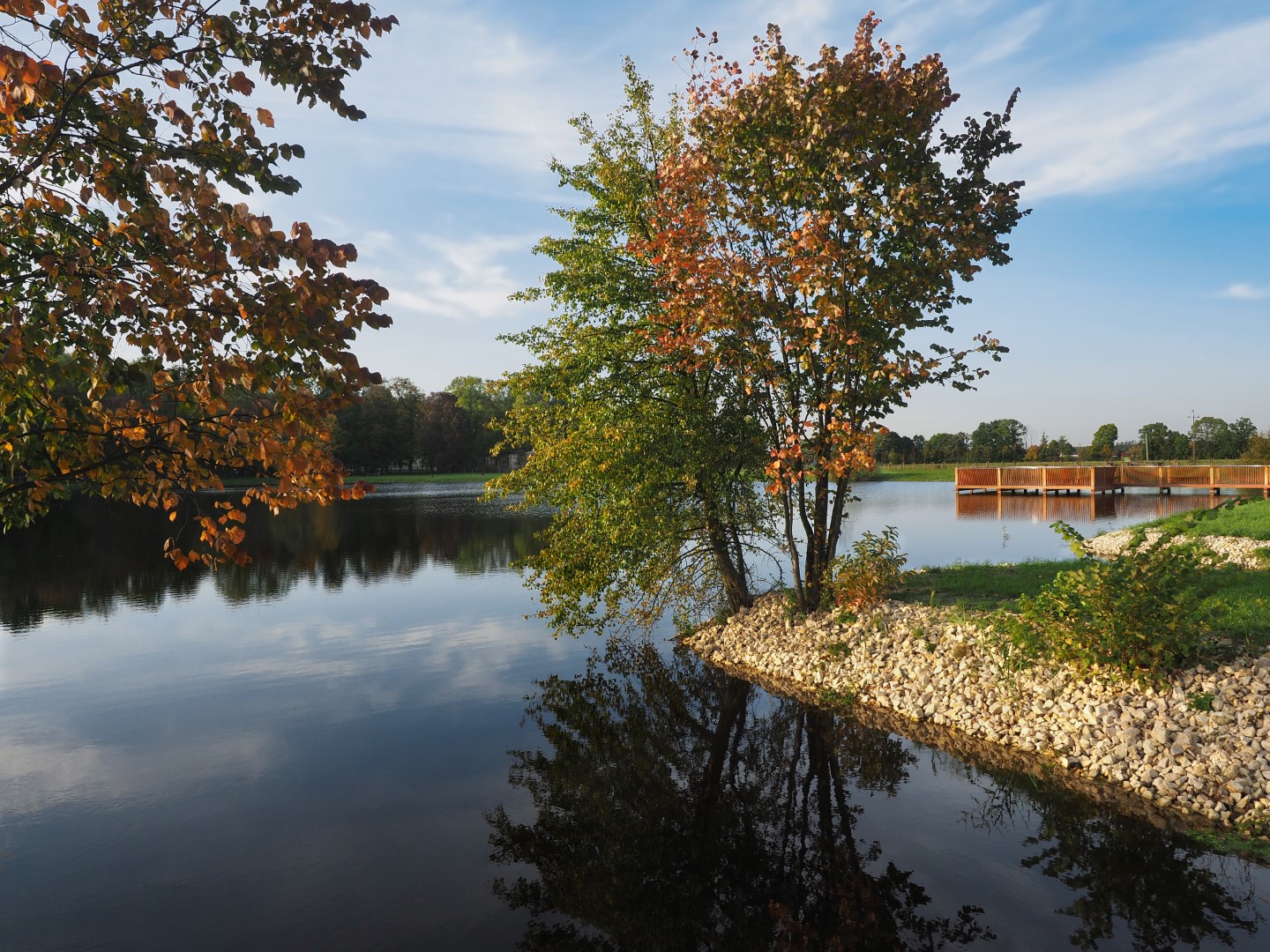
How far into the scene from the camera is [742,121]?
40.3 ft

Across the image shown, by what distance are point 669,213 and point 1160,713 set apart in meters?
9.35

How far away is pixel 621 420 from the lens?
44.4 ft

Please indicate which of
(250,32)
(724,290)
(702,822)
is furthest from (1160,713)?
(250,32)

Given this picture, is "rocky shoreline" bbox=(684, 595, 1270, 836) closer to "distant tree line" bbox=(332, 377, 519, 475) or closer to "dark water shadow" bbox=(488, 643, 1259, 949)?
"dark water shadow" bbox=(488, 643, 1259, 949)

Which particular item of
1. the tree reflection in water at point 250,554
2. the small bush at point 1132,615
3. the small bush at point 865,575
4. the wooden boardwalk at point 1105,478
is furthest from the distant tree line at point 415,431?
the small bush at point 1132,615

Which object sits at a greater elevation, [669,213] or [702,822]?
[669,213]

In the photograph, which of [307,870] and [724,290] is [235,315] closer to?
[307,870]

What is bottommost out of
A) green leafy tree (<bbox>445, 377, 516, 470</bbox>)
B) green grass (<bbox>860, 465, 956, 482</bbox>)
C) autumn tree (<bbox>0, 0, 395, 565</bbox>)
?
green grass (<bbox>860, 465, 956, 482</bbox>)

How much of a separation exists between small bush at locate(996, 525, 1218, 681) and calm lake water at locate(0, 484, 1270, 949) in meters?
1.76

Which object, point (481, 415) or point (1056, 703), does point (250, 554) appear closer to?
point (1056, 703)

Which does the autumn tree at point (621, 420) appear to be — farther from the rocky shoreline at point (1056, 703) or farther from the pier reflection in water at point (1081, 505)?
the pier reflection in water at point (1081, 505)

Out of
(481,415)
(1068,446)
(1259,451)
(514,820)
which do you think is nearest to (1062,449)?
(1068,446)

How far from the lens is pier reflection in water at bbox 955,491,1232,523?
3259 centimetres

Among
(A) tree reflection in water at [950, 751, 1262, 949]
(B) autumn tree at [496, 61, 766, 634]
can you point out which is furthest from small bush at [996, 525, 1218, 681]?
(B) autumn tree at [496, 61, 766, 634]
